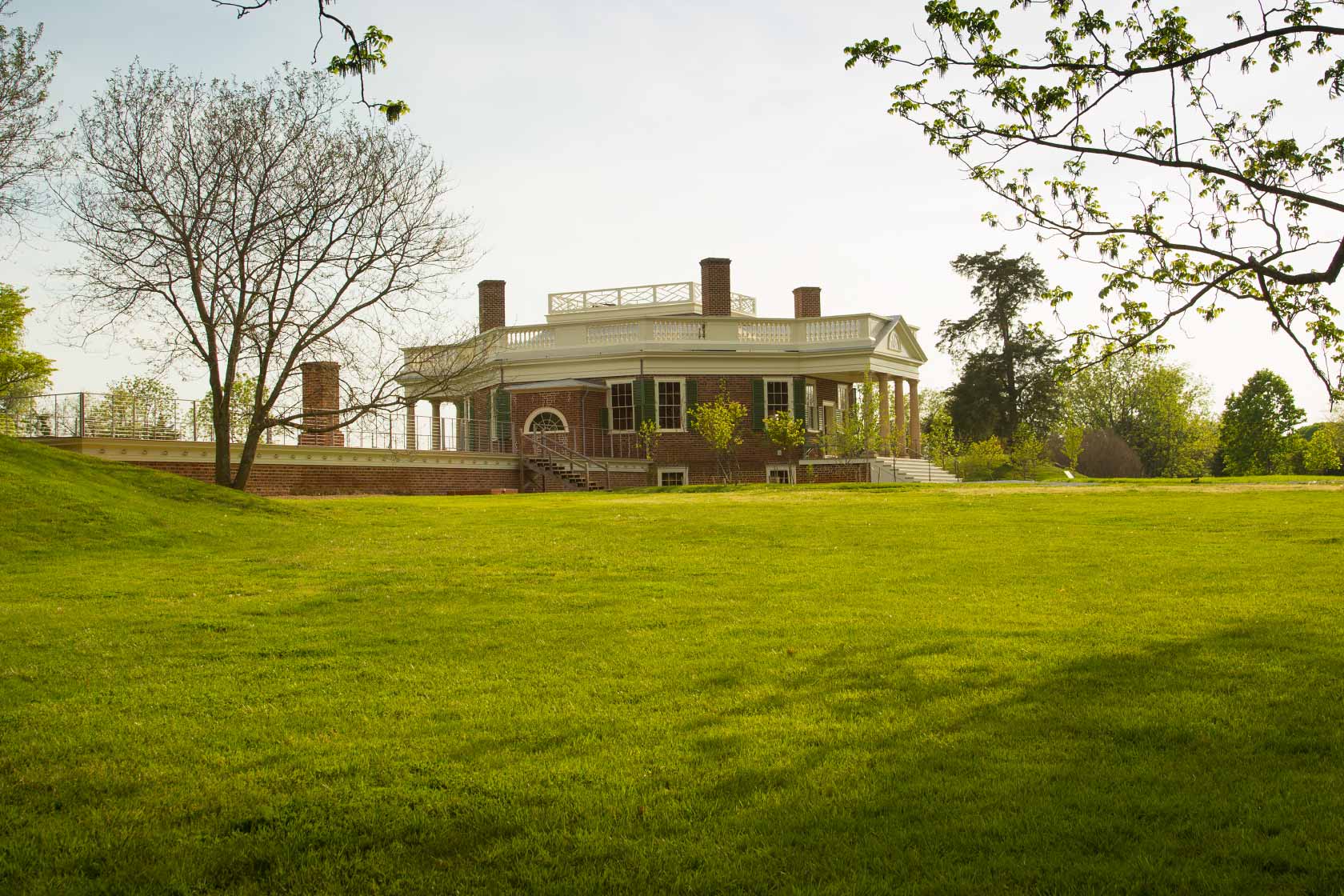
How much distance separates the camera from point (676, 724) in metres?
5.39

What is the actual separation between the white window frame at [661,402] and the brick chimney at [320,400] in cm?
1166

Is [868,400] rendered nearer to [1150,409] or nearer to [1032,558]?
[1032,558]

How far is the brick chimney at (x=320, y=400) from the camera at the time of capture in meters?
24.0

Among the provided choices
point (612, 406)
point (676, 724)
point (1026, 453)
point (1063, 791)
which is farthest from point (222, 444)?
point (1026, 453)

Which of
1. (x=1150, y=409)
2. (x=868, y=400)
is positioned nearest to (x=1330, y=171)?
(x=868, y=400)

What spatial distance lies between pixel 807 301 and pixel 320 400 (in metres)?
22.3

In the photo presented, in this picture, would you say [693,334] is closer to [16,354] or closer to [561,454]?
[561,454]

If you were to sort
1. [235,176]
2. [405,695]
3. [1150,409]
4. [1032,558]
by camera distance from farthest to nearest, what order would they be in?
[1150,409]
[235,176]
[1032,558]
[405,695]

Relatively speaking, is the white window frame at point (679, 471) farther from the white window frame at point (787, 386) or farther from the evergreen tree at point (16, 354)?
the evergreen tree at point (16, 354)

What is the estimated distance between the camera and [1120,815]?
406cm

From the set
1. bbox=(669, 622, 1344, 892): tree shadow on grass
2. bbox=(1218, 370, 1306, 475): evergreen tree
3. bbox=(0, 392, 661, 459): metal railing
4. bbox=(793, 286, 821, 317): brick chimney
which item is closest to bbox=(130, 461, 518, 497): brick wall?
bbox=(0, 392, 661, 459): metal railing

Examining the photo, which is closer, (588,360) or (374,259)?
(374,259)

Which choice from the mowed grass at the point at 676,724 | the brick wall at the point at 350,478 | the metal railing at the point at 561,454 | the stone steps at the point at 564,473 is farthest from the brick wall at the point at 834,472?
the mowed grass at the point at 676,724

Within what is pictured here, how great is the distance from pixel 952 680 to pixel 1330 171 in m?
5.34
